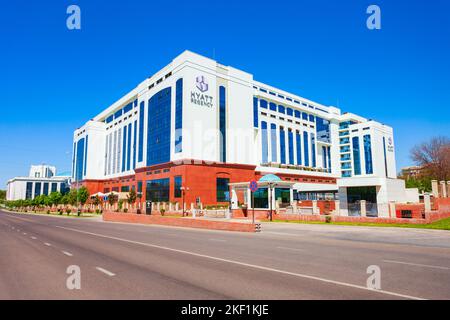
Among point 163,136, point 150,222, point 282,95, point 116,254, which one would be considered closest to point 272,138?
point 282,95

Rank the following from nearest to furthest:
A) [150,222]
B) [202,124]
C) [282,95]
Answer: [150,222] < [202,124] < [282,95]

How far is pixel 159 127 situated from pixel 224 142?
533 inches

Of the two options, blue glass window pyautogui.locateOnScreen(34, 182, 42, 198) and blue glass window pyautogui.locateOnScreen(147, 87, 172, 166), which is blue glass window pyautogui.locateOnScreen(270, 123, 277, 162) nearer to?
blue glass window pyautogui.locateOnScreen(147, 87, 172, 166)

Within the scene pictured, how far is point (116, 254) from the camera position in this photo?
37.7 feet

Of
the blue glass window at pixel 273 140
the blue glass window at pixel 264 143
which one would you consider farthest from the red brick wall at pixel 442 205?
the blue glass window at pixel 273 140

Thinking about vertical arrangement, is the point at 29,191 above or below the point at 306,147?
below

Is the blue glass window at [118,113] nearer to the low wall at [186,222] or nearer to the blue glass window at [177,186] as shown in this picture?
the blue glass window at [177,186]

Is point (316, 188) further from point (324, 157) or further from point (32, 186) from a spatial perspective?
point (32, 186)

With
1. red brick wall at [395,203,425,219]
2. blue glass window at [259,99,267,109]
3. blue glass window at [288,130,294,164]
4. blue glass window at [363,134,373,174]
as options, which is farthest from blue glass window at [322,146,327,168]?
red brick wall at [395,203,425,219]

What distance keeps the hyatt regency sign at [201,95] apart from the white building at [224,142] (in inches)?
7.1

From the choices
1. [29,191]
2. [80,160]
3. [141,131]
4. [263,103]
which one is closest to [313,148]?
[263,103]

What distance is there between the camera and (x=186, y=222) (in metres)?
28.8
